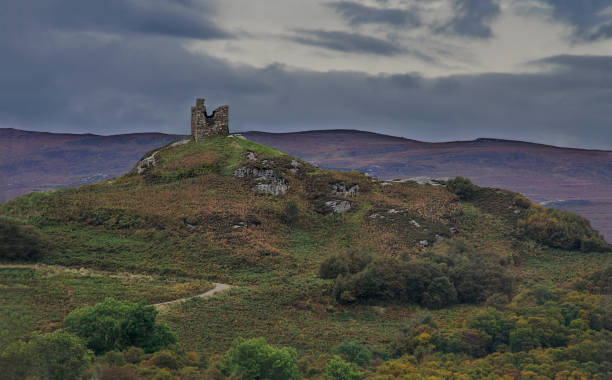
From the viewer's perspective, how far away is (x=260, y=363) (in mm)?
28250

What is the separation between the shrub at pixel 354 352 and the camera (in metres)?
35.6

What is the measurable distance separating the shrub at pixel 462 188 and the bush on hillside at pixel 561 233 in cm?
970

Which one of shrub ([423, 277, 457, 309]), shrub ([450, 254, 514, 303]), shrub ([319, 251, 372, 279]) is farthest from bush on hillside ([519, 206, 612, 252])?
shrub ([319, 251, 372, 279])

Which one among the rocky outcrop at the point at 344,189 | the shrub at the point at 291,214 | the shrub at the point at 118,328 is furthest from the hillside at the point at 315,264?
the shrub at the point at 118,328

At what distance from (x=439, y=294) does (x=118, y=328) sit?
29208mm

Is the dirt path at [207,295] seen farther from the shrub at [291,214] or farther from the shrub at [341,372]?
the shrub at [291,214]

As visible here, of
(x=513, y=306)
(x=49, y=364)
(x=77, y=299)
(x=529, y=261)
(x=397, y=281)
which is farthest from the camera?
(x=529, y=261)

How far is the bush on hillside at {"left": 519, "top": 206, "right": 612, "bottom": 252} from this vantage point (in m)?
69.8

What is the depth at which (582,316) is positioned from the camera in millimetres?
41656

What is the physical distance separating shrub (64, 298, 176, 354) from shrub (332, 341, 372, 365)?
33.6 ft

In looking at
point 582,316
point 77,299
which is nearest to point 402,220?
point 582,316

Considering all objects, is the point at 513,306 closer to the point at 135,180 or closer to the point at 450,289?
the point at 450,289

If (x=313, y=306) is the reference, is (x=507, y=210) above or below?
above

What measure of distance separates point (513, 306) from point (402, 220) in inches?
959
